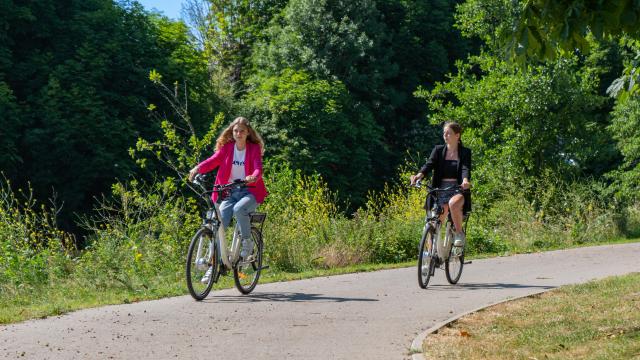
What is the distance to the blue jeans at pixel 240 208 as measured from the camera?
10242 mm

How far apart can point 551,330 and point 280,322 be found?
8.04 ft

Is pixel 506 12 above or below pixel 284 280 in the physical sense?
above

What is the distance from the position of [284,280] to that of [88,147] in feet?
80.4

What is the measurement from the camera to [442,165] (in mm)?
11414

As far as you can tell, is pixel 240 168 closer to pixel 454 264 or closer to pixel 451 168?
pixel 451 168

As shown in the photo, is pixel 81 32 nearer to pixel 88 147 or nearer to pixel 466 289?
pixel 88 147

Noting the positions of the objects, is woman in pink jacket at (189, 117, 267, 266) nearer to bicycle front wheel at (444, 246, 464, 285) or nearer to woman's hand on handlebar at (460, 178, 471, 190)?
woman's hand on handlebar at (460, 178, 471, 190)

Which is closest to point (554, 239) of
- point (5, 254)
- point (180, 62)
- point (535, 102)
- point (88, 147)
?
point (535, 102)

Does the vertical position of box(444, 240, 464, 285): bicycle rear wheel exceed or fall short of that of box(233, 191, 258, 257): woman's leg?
it falls short

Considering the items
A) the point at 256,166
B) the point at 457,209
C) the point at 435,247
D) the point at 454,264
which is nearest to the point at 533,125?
the point at 454,264

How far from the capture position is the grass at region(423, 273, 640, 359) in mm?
6977

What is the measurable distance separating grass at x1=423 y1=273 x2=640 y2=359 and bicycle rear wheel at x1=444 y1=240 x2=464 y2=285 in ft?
4.70

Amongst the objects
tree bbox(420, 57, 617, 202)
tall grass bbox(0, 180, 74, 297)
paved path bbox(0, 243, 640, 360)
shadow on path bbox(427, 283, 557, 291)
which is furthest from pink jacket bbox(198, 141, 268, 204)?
tree bbox(420, 57, 617, 202)

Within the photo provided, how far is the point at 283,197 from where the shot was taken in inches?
→ 627
